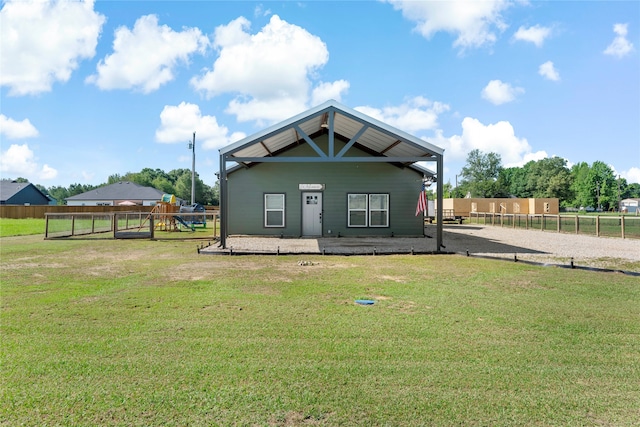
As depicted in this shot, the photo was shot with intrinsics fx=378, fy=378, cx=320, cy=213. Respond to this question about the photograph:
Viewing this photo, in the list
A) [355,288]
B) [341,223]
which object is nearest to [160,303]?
[355,288]

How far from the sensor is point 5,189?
54.1 m

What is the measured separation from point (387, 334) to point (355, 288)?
2.29m

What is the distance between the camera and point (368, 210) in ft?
56.0

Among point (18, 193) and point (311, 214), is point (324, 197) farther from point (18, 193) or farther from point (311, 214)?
point (18, 193)

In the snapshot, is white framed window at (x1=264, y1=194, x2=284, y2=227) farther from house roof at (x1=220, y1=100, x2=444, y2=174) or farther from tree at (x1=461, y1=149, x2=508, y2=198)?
tree at (x1=461, y1=149, x2=508, y2=198)

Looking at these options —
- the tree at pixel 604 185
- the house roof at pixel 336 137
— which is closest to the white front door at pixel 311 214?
the house roof at pixel 336 137

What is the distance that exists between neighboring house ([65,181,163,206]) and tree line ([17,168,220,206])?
703 cm

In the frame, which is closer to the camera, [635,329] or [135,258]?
[635,329]

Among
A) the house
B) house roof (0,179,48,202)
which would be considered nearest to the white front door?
the house

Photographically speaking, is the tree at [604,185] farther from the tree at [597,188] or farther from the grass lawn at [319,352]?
the grass lawn at [319,352]

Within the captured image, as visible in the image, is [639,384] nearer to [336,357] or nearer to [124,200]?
[336,357]

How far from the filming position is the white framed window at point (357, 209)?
55.9 feet

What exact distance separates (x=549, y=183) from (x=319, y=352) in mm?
88687

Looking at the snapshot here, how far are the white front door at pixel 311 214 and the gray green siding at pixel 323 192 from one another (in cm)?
20
